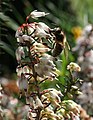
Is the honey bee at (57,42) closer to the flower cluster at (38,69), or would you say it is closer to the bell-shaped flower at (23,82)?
the flower cluster at (38,69)

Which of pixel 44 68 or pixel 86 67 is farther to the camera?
pixel 86 67

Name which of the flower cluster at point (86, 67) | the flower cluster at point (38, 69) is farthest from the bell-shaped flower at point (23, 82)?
the flower cluster at point (86, 67)

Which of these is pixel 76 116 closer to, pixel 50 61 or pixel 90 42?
pixel 50 61

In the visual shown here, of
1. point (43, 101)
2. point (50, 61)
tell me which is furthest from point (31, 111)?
point (50, 61)

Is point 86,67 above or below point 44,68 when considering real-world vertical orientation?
above

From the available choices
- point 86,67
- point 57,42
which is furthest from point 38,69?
point 86,67

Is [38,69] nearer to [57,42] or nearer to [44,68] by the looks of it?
[44,68]
